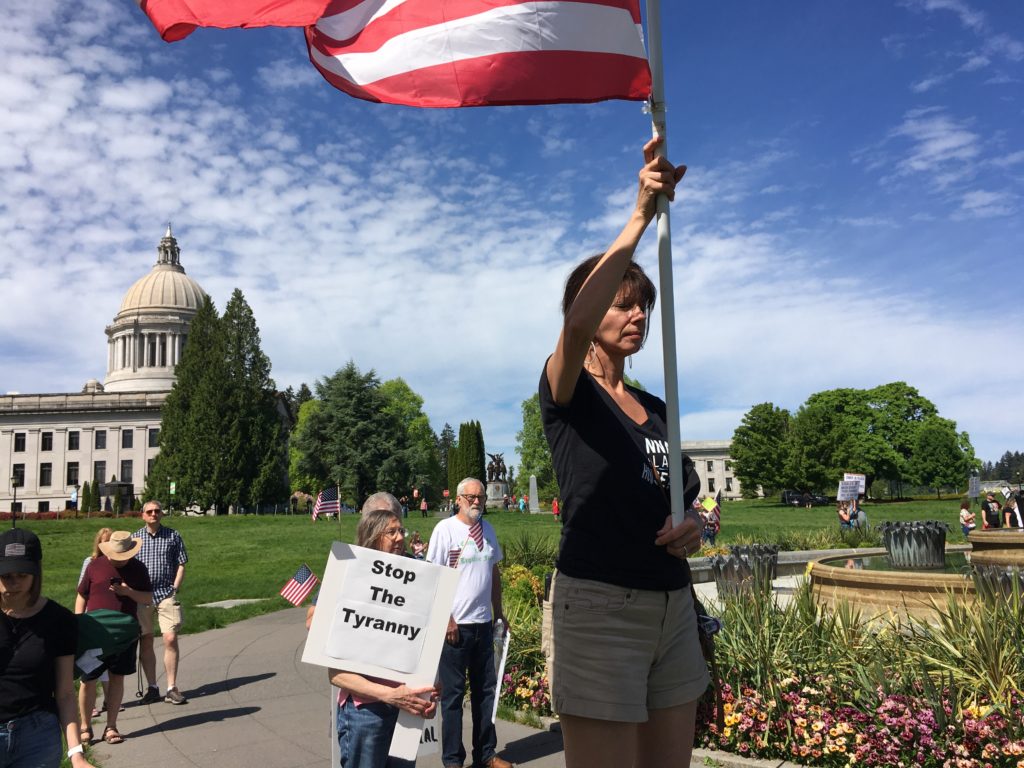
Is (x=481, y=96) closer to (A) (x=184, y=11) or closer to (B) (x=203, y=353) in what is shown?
(A) (x=184, y=11)

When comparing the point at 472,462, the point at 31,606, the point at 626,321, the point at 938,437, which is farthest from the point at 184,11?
the point at 938,437

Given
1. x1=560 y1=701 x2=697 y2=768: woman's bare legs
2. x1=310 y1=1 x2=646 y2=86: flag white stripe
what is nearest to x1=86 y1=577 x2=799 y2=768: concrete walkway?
x1=560 y1=701 x2=697 y2=768: woman's bare legs

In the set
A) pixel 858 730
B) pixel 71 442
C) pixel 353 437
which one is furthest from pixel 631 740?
pixel 71 442

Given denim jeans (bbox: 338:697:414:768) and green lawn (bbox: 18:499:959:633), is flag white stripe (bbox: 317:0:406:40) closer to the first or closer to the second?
denim jeans (bbox: 338:697:414:768)

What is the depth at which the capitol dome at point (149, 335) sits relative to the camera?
10331cm

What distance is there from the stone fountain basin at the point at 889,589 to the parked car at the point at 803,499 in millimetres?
62354

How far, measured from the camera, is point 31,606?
4246 mm

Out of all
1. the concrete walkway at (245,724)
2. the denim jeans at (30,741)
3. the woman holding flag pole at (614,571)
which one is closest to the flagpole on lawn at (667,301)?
the woman holding flag pole at (614,571)

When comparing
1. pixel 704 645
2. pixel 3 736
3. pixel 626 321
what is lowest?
pixel 3 736

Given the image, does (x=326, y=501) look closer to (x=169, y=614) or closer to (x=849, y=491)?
(x=169, y=614)

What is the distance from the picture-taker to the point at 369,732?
3.85 m

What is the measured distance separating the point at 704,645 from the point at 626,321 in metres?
1.09

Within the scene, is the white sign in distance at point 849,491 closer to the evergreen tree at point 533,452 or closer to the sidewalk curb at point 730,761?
the sidewalk curb at point 730,761

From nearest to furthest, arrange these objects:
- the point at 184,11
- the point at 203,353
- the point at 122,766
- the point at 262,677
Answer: the point at 184,11
the point at 122,766
the point at 262,677
the point at 203,353
